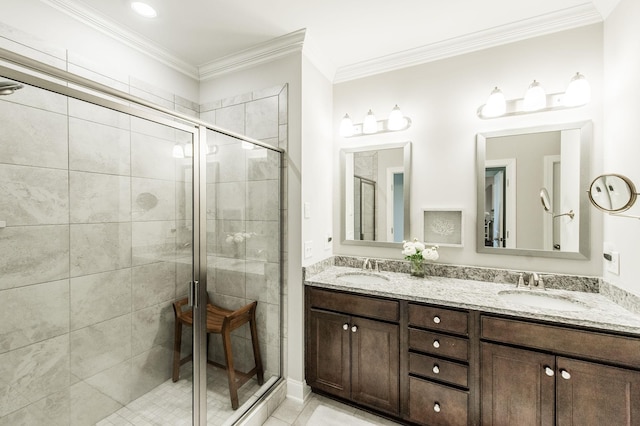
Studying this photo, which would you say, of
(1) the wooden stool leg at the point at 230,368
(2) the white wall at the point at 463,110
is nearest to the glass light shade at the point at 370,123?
(2) the white wall at the point at 463,110

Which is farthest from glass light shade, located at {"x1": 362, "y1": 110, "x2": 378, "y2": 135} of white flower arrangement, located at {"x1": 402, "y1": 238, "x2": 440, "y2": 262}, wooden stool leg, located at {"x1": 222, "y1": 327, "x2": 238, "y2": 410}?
wooden stool leg, located at {"x1": 222, "y1": 327, "x2": 238, "y2": 410}

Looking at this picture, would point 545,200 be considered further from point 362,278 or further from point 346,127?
point 346,127

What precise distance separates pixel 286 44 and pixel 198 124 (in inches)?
40.1

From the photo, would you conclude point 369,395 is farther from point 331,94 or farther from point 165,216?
point 331,94

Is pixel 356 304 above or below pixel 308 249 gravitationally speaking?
below

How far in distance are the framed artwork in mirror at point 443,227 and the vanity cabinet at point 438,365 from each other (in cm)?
67

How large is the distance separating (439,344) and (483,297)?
0.38 meters

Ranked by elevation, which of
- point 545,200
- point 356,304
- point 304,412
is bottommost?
point 304,412

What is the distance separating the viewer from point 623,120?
1565 millimetres

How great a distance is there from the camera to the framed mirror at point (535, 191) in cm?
182

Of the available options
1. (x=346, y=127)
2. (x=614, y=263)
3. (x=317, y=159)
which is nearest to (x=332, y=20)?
(x=346, y=127)

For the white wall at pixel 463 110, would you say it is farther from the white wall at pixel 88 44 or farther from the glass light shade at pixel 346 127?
the white wall at pixel 88 44

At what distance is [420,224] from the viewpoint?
2.27m

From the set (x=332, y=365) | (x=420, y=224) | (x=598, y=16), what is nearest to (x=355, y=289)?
(x=332, y=365)
